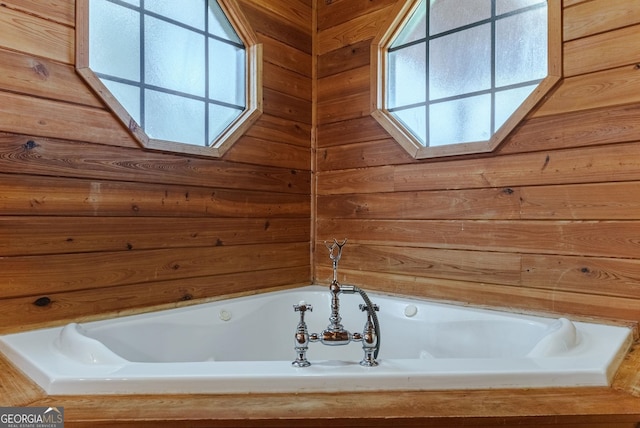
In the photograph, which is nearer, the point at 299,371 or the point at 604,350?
the point at 299,371

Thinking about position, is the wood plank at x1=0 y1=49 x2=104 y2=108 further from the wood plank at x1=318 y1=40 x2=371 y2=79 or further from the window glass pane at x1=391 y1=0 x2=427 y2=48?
the window glass pane at x1=391 y1=0 x2=427 y2=48

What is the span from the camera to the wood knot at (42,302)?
1.48 metres

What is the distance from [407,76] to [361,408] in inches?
67.7

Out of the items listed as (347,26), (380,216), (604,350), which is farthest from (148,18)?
(604,350)

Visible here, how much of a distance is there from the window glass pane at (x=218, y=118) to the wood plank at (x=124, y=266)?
1.84ft

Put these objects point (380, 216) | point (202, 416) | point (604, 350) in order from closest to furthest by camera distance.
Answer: point (202, 416), point (604, 350), point (380, 216)

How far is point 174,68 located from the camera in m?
1.91

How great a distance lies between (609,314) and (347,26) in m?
1.85

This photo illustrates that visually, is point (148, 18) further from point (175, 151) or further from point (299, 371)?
point (299, 371)

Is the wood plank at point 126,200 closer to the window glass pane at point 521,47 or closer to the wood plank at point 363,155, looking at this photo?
the wood plank at point 363,155

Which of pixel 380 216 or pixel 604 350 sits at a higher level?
pixel 380 216

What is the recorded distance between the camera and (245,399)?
0.95m

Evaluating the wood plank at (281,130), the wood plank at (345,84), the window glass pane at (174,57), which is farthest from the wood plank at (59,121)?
the wood plank at (345,84)

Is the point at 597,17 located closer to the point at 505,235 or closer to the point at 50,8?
the point at 505,235
